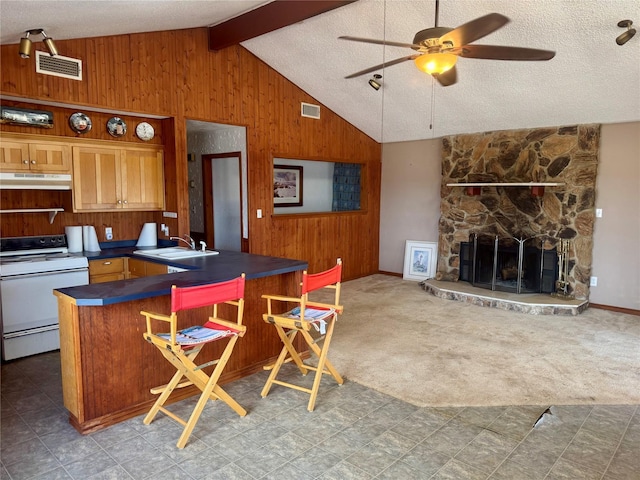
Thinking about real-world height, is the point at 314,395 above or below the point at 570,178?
below

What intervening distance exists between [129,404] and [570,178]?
18.4 ft

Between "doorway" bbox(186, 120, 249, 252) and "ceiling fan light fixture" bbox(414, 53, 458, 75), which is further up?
"ceiling fan light fixture" bbox(414, 53, 458, 75)

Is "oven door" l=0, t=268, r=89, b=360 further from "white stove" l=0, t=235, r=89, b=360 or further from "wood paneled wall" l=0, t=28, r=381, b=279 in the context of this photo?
"wood paneled wall" l=0, t=28, r=381, b=279

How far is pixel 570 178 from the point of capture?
5.75 metres

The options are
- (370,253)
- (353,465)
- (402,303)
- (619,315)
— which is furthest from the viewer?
(370,253)

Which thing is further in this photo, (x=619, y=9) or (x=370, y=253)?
(x=370, y=253)

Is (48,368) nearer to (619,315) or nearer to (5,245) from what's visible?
(5,245)

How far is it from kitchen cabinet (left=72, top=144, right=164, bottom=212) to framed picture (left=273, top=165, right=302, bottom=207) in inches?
99.0

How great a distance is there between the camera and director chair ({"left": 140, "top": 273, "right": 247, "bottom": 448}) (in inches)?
96.7

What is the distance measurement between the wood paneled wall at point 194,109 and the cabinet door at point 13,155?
1.36ft

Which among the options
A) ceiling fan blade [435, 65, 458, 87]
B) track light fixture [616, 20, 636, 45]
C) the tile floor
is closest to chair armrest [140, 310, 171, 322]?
the tile floor

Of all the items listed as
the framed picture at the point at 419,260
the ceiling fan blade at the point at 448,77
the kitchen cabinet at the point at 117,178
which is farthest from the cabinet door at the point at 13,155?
the framed picture at the point at 419,260

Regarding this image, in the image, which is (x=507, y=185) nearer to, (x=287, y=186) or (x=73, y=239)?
(x=287, y=186)

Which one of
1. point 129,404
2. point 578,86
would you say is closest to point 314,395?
point 129,404
